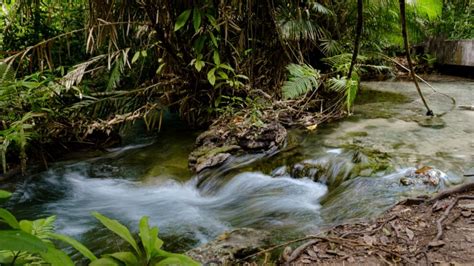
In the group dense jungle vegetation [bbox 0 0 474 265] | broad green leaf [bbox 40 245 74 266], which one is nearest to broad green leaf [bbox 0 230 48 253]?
broad green leaf [bbox 40 245 74 266]

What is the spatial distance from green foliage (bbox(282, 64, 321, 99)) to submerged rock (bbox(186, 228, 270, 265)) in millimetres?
2065

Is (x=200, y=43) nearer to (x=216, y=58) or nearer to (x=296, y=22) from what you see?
(x=216, y=58)

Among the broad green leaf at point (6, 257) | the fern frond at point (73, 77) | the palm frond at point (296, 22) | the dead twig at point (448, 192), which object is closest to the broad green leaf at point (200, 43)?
the palm frond at point (296, 22)

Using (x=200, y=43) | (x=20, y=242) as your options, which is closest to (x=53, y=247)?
(x=20, y=242)

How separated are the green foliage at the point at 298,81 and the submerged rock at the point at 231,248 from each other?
206cm

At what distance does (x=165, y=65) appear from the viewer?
422 centimetres

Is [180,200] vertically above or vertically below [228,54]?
below

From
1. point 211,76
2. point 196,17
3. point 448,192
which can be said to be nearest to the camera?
point 448,192

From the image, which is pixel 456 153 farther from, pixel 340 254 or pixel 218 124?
pixel 218 124

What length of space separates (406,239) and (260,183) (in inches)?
60.1

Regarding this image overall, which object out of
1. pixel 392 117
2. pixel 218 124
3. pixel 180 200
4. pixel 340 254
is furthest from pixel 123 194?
pixel 392 117

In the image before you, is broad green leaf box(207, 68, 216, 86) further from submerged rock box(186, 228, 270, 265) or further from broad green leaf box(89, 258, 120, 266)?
broad green leaf box(89, 258, 120, 266)

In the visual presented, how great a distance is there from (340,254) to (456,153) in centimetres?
201

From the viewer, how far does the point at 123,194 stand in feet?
11.3
